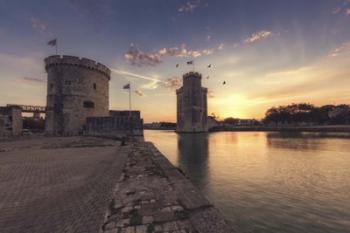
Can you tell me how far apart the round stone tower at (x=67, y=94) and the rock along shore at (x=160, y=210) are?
82.9ft

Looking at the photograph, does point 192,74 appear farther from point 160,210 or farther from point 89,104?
point 160,210

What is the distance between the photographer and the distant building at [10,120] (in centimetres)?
2392

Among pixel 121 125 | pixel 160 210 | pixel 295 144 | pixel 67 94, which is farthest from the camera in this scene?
pixel 67 94

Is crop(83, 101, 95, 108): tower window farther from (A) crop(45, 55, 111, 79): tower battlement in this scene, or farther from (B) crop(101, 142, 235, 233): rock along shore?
(B) crop(101, 142, 235, 233): rock along shore

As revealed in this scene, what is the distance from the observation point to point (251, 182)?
31.9 ft

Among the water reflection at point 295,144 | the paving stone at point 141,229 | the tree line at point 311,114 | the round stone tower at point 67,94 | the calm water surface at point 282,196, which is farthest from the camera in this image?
the tree line at point 311,114

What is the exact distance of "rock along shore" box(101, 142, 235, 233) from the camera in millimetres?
3426

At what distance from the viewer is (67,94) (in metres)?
27.4

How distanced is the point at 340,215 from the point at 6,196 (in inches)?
390

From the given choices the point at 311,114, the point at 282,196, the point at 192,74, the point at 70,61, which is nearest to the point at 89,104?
the point at 70,61

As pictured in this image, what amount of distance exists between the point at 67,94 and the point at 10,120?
294 inches

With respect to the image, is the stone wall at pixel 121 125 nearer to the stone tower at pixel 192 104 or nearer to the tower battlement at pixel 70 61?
the tower battlement at pixel 70 61

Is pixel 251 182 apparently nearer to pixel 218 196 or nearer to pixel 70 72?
pixel 218 196

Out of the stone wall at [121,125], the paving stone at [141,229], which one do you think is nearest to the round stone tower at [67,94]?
the stone wall at [121,125]
